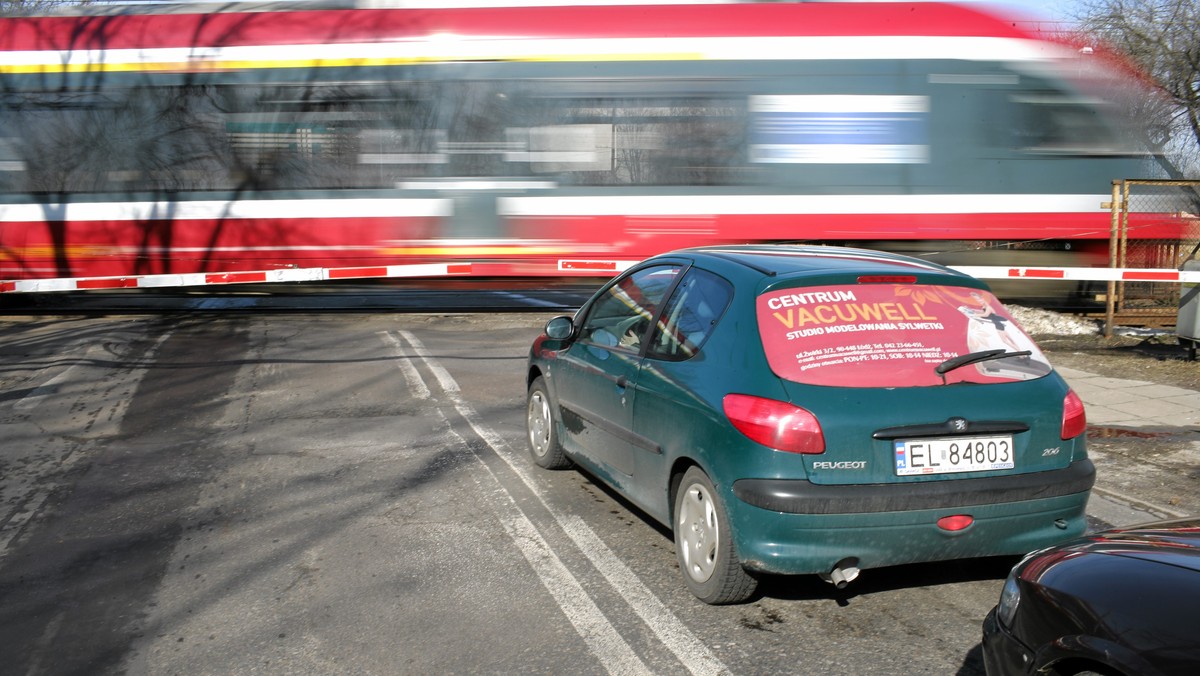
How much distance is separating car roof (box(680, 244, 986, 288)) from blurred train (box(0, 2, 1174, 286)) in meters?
8.45

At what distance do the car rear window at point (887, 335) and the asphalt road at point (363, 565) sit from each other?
100cm

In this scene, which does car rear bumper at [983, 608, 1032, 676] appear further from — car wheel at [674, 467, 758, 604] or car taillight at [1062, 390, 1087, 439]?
car taillight at [1062, 390, 1087, 439]

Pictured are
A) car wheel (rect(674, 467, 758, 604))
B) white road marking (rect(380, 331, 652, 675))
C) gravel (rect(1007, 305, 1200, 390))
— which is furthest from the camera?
gravel (rect(1007, 305, 1200, 390))

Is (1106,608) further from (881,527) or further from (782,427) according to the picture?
(782,427)

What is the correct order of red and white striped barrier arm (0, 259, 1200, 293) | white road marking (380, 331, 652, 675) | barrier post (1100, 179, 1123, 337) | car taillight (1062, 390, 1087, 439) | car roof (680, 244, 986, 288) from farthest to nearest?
barrier post (1100, 179, 1123, 337) → red and white striped barrier arm (0, 259, 1200, 293) → car roof (680, 244, 986, 288) → car taillight (1062, 390, 1087, 439) → white road marking (380, 331, 652, 675)

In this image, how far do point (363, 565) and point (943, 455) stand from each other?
8.62ft

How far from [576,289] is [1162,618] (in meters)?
16.0

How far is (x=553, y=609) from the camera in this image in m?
4.54

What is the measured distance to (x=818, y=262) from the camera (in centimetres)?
505

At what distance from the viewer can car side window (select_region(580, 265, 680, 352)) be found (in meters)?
5.53

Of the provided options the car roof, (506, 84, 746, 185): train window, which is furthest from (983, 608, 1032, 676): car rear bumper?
(506, 84, 746, 185): train window

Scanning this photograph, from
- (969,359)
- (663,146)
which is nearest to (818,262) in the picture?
(969,359)

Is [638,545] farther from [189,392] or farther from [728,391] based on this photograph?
[189,392]

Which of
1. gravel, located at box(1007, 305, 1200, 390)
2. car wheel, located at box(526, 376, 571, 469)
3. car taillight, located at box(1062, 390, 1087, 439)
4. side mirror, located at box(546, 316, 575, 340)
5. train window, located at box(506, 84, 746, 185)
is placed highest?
train window, located at box(506, 84, 746, 185)
